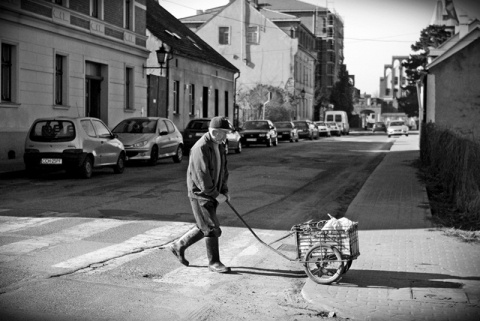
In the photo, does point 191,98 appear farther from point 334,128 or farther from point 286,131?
point 334,128

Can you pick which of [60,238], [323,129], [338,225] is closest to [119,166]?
[60,238]

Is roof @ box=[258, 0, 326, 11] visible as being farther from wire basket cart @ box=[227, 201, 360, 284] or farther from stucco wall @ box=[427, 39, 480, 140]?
wire basket cart @ box=[227, 201, 360, 284]

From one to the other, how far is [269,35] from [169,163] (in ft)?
160

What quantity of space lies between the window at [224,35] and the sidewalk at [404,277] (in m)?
60.9

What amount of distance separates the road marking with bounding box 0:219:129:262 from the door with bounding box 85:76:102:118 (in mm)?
19285

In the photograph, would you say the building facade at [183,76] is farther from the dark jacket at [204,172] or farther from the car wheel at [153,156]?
the dark jacket at [204,172]

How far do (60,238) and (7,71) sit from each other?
1499cm

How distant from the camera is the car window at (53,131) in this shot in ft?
58.9

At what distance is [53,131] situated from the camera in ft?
59.2

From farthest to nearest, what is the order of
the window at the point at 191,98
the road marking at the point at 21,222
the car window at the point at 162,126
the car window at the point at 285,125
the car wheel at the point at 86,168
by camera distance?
the car window at the point at 285,125 → the window at the point at 191,98 → the car window at the point at 162,126 → the car wheel at the point at 86,168 → the road marking at the point at 21,222

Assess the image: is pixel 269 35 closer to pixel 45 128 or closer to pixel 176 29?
pixel 176 29

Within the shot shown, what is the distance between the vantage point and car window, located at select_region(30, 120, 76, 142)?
17938 mm

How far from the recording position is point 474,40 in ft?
84.0

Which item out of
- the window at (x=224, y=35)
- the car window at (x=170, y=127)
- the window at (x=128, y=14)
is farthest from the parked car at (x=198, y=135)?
the window at (x=224, y=35)
